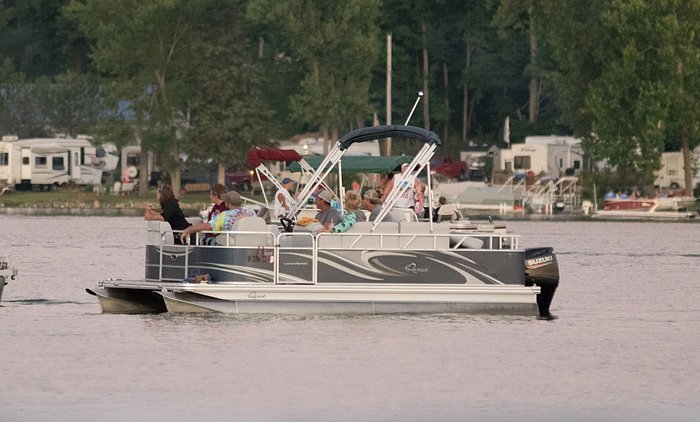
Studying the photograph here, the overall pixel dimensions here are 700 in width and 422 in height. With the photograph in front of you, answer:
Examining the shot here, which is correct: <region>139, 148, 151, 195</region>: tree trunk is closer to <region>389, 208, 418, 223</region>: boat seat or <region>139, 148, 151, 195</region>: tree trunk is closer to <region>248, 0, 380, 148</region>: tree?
<region>248, 0, 380, 148</region>: tree

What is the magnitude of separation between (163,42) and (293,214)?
2265 inches

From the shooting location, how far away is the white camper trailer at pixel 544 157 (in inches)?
3396

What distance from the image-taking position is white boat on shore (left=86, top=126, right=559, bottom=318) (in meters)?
27.3

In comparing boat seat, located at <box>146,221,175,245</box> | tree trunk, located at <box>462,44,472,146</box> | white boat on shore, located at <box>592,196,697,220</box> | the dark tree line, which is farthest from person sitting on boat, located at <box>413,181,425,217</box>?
tree trunk, located at <box>462,44,472,146</box>

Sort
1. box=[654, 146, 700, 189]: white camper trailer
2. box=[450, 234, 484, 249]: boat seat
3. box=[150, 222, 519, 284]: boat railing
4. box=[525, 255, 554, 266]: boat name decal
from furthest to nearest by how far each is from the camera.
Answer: box=[654, 146, 700, 189]: white camper trailer < box=[525, 255, 554, 266]: boat name decal < box=[450, 234, 484, 249]: boat seat < box=[150, 222, 519, 284]: boat railing

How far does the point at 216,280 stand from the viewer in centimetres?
2742

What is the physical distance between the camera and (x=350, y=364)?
24.8 metres

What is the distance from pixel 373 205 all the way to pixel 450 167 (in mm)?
58320

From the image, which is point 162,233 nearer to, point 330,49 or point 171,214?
point 171,214

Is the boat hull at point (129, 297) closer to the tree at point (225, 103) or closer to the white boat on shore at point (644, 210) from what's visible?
the white boat on shore at point (644, 210)

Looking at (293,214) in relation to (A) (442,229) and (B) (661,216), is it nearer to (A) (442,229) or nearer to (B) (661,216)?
(A) (442,229)

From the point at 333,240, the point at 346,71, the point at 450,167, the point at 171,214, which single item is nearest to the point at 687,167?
the point at 450,167

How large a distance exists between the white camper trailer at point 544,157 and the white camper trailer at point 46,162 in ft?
59.5

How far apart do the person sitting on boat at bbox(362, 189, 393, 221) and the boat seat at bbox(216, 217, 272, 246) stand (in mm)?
1728
